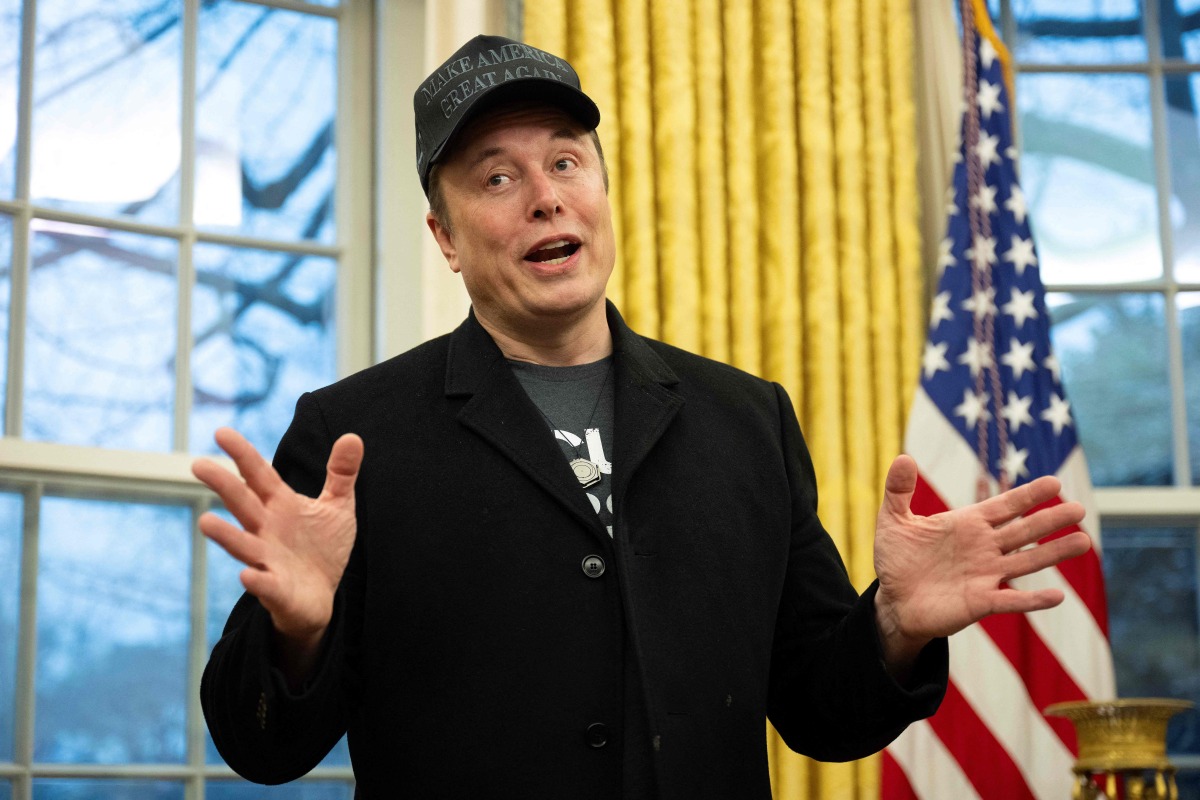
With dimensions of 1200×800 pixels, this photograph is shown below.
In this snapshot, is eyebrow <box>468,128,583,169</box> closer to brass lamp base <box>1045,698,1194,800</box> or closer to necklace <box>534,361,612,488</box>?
necklace <box>534,361,612,488</box>

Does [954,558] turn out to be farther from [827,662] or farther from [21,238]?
[21,238]

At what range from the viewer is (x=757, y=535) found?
156 cm

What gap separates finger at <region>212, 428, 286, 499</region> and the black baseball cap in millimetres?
523

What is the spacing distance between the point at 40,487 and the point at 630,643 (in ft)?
5.70

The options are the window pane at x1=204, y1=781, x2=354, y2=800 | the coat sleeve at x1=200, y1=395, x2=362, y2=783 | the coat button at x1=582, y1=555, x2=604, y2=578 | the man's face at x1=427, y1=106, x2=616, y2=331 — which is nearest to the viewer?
the coat sleeve at x1=200, y1=395, x2=362, y2=783

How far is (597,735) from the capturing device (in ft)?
4.54

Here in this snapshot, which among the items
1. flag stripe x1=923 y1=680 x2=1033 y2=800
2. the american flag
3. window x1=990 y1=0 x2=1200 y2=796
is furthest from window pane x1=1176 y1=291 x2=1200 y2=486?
flag stripe x1=923 y1=680 x2=1033 y2=800

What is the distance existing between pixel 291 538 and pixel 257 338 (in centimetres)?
187

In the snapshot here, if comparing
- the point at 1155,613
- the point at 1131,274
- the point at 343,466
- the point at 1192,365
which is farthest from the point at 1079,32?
the point at 343,466

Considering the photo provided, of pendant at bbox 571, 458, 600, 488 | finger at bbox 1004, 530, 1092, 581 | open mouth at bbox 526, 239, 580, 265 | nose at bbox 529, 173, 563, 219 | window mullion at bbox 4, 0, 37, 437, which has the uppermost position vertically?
window mullion at bbox 4, 0, 37, 437

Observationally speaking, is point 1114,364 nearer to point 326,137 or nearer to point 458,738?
point 326,137

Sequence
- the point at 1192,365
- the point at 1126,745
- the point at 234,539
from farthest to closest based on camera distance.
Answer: the point at 1192,365
the point at 1126,745
the point at 234,539

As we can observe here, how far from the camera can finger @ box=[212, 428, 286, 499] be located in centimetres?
124

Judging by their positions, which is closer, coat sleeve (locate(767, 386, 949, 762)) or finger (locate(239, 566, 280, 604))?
finger (locate(239, 566, 280, 604))
